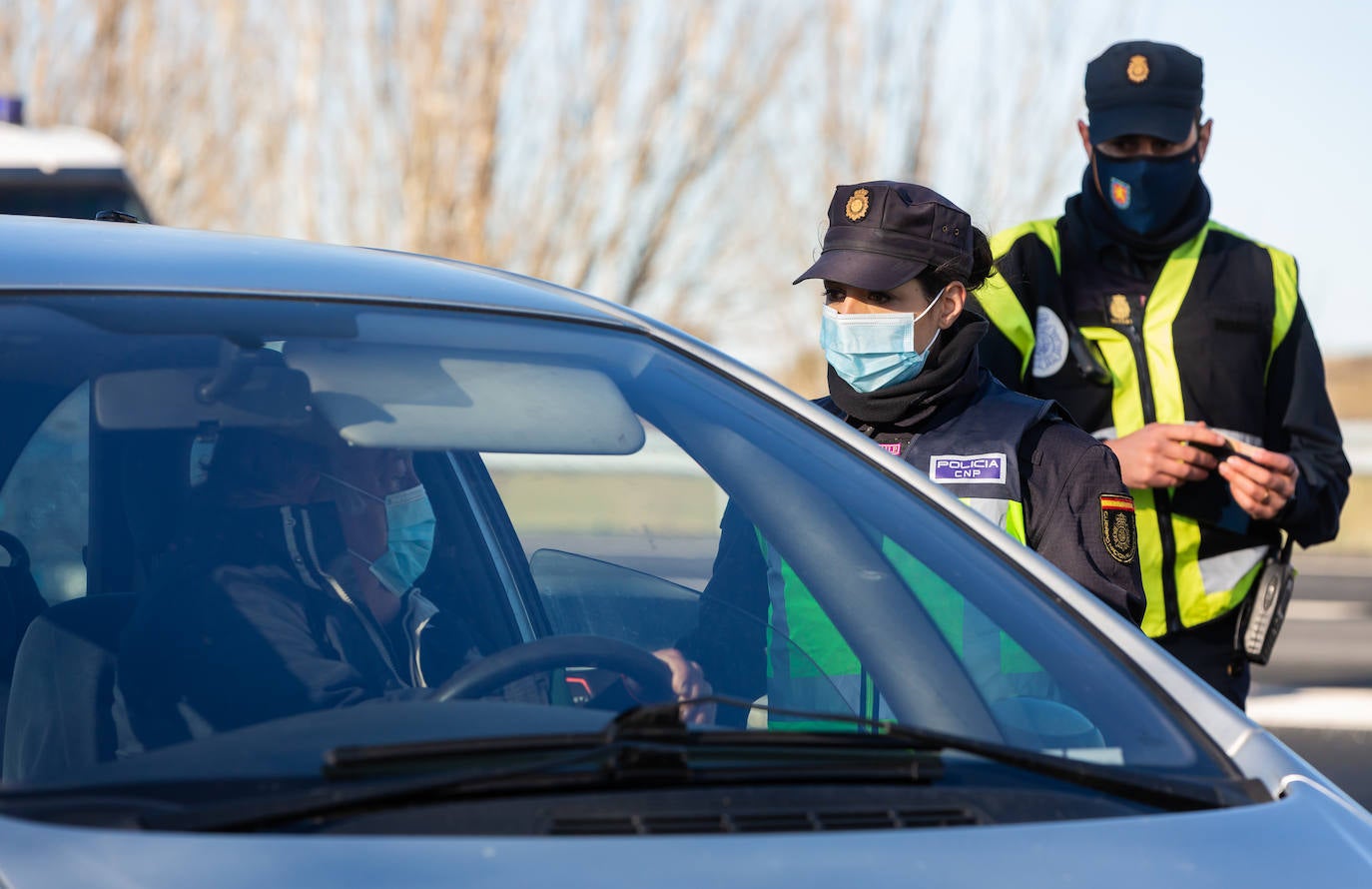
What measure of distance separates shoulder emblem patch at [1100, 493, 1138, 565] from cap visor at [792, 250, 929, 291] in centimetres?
50

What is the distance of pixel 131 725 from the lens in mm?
1665

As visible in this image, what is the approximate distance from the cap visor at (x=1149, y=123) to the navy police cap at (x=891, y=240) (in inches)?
29.4

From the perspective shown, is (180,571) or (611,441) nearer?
(180,571)

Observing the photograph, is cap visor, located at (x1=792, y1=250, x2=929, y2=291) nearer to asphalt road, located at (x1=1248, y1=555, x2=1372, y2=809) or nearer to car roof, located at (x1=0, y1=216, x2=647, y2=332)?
car roof, located at (x1=0, y1=216, x2=647, y2=332)

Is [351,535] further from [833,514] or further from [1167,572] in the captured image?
[1167,572]

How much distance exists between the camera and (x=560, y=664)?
1.95 meters

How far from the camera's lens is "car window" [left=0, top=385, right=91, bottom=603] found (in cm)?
233

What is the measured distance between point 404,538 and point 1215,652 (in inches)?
76.1

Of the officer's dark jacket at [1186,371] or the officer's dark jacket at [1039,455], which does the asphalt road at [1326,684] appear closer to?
the officer's dark jacket at [1186,371]

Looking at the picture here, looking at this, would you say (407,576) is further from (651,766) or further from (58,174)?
(58,174)

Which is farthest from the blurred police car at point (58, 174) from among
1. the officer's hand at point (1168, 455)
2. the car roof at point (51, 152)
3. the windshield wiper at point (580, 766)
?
the windshield wiper at point (580, 766)

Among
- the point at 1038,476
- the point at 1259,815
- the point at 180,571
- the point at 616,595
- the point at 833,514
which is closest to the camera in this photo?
the point at 1259,815

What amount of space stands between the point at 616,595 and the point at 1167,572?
1652mm

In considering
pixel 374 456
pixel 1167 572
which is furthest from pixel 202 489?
pixel 1167 572
